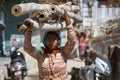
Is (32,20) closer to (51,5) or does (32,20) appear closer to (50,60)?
(51,5)

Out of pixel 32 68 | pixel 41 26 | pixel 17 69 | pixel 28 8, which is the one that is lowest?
pixel 32 68

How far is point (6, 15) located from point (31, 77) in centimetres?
507

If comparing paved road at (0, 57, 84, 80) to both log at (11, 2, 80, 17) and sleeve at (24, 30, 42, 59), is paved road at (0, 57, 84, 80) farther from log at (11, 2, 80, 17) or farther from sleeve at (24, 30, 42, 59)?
log at (11, 2, 80, 17)

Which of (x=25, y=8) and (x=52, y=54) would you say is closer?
(x=25, y=8)

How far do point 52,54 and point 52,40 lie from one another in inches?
7.5

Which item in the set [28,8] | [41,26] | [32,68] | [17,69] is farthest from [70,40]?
[32,68]

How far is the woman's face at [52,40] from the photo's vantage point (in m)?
4.86

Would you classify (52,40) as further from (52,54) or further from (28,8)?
(28,8)

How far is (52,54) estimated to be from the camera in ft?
16.1

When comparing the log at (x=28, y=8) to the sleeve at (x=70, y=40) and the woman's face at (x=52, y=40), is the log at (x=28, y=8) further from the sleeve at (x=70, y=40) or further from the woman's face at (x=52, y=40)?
the woman's face at (x=52, y=40)

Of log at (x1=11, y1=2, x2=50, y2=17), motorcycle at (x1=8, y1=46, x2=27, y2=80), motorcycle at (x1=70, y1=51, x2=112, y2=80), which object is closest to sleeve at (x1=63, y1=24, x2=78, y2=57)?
log at (x1=11, y1=2, x2=50, y2=17)

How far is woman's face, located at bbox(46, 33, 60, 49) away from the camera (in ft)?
16.0

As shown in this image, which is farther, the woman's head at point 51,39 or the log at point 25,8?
the woman's head at point 51,39

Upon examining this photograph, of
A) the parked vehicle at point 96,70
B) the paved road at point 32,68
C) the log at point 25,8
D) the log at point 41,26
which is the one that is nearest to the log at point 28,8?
the log at point 25,8
